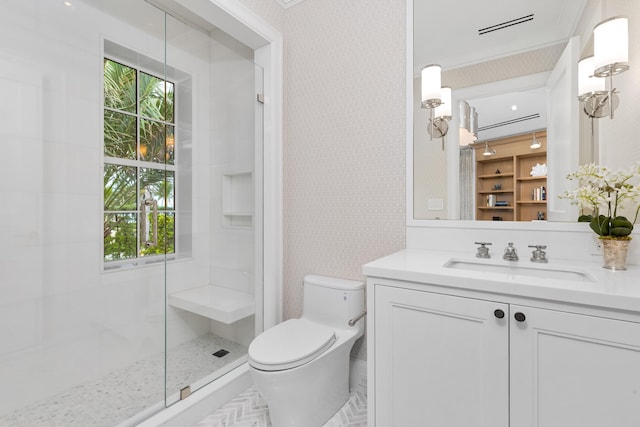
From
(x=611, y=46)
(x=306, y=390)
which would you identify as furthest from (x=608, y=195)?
(x=306, y=390)

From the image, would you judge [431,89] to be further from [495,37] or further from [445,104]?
[495,37]

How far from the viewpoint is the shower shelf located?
200cm

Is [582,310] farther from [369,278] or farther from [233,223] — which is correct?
[233,223]

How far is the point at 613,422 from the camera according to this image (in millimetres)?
809

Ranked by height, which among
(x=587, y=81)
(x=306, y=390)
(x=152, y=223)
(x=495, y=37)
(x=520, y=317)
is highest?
(x=495, y=37)

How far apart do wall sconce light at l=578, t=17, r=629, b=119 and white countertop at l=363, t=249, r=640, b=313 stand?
641 millimetres

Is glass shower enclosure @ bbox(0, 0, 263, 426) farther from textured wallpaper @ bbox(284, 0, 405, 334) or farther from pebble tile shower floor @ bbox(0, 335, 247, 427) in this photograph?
textured wallpaper @ bbox(284, 0, 405, 334)

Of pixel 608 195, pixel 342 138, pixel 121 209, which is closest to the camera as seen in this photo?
pixel 608 195

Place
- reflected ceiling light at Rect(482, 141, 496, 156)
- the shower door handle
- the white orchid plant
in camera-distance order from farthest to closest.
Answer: the shower door handle < reflected ceiling light at Rect(482, 141, 496, 156) < the white orchid plant

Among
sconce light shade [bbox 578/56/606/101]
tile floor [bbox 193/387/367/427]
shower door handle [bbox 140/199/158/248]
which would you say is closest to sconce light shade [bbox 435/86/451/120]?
sconce light shade [bbox 578/56/606/101]

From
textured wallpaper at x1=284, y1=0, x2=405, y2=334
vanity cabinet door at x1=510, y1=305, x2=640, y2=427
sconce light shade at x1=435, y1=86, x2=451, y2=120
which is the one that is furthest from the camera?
textured wallpaper at x1=284, y1=0, x2=405, y2=334

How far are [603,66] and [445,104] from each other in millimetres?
608

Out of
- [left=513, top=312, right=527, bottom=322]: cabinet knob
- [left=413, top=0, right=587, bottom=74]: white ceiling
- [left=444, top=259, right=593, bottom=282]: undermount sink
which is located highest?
[left=413, top=0, right=587, bottom=74]: white ceiling

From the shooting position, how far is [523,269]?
124 cm
